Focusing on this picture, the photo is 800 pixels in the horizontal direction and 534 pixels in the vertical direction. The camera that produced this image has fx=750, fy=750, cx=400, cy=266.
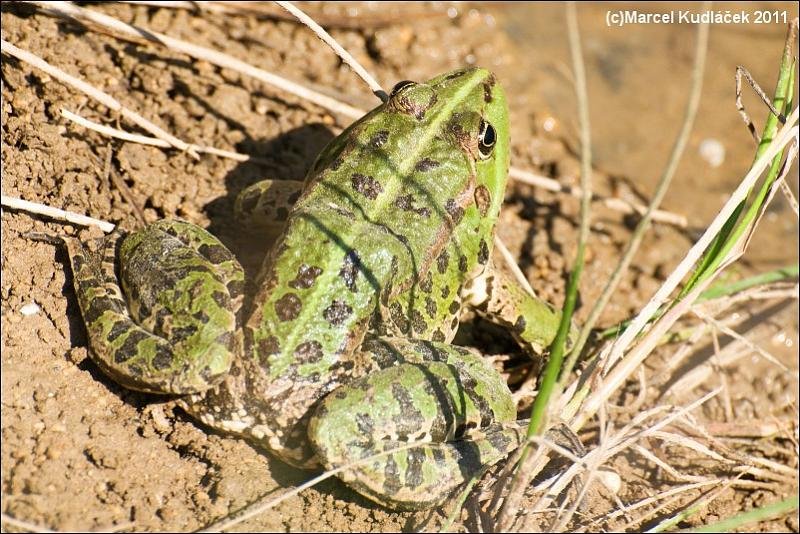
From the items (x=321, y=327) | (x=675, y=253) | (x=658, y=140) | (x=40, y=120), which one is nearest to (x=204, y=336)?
(x=321, y=327)

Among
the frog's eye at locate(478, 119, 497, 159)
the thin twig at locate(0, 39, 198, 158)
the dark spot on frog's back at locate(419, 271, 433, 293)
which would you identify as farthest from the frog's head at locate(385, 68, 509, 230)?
the thin twig at locate(0, 39, 198, 158)

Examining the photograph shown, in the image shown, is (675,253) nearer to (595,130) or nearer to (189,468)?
(595,130)

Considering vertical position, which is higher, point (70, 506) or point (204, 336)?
point (204, 336)

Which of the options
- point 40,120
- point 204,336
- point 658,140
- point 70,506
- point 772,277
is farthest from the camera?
point 658,140

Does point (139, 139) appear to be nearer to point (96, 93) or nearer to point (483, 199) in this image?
point (96, 93)

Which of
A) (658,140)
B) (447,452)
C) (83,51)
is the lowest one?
(447,452)

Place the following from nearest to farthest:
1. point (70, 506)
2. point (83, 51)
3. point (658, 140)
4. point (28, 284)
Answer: point (70, 506)
point (28, 284)
point (83, 51)
point (658, 140)

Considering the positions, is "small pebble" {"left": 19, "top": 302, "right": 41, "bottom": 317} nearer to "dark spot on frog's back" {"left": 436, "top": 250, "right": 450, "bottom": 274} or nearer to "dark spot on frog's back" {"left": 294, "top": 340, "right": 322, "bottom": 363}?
"dark spot on frog's back" {"left": 294, "top": 340, "right": 322, "bottom": 363}

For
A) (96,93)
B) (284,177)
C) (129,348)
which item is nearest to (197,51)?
(96,93)
